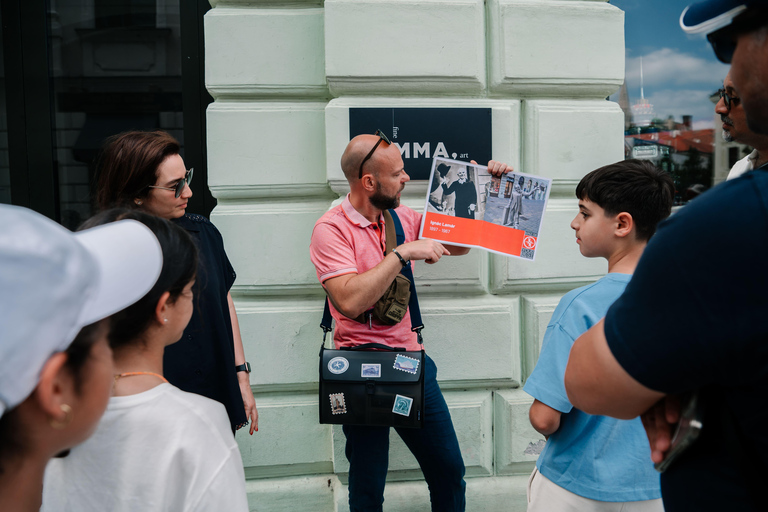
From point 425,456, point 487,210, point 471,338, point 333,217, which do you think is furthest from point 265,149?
point 425,456

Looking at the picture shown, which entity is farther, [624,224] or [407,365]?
[407,365]

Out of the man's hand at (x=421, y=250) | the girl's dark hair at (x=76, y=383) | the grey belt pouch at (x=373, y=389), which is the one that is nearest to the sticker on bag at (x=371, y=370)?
the grey belt pouch at (x=373, y=389)

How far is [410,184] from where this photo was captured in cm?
291

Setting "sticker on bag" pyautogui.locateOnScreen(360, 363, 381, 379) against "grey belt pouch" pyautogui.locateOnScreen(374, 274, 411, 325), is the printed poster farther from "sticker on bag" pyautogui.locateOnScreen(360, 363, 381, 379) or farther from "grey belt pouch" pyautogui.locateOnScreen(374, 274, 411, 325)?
"sticker on bag" pyautogui.locateOnScreen(360, 363, 381, 379)

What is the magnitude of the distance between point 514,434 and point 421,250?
132cm

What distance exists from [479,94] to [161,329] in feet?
7.39

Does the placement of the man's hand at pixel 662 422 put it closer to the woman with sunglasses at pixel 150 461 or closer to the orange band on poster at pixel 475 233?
the woman with sunglasses at pixel 150 461

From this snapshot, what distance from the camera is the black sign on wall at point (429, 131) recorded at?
9.41 ft

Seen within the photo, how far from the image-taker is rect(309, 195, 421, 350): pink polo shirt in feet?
7.69

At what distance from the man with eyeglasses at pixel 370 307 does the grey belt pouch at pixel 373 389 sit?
0.13m

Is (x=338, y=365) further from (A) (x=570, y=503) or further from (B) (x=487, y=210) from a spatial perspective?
(A) (x=570, y=503)

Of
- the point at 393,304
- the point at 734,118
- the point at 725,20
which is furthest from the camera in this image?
the point at 393,304

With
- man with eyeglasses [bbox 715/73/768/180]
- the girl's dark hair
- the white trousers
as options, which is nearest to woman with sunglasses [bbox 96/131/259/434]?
the white trousers

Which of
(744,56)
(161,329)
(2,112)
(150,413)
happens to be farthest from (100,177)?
(744,56)
